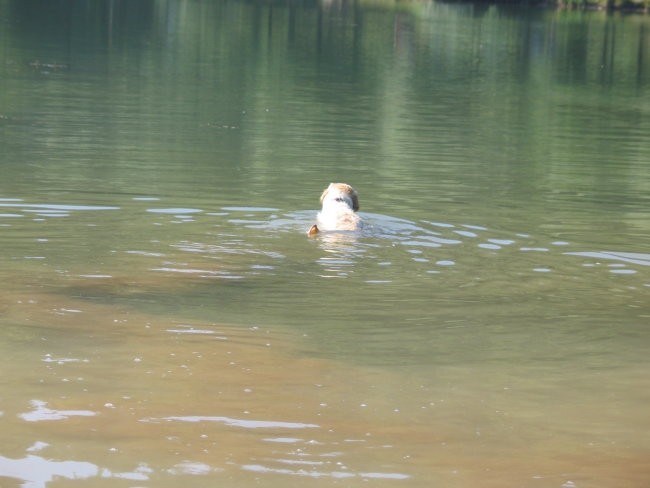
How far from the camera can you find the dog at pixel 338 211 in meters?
13.5

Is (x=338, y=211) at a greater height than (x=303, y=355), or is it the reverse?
(x=338, y=211)

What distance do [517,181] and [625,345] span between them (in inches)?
372

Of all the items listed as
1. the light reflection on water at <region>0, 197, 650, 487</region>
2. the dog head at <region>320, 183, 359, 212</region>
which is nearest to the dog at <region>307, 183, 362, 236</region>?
the dog head at <region>320, 183, 359, 212</region>

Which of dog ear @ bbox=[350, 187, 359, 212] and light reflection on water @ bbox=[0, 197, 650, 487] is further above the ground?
dog ear @ bbox=[350, 187, 359, 212]

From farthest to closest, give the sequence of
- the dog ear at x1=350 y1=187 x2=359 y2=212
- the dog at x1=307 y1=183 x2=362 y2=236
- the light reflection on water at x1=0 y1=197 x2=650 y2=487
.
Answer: the dog ear at x1=350 y1=187 x2=359 y2=212 → the dog at x1=307 y1=183 x2=362 y2=236 → the light reflection on water at x1=0 y1=197 x2=650 y2=487

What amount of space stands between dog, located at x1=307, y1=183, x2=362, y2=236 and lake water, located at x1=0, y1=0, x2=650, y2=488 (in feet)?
0.94

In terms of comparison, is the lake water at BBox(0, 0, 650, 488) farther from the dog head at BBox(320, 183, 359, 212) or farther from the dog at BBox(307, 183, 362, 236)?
the dog head at BBox(320, 183, 359, 212)

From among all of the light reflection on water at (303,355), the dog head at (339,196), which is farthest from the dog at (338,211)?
the light reflection on water at (303,355)

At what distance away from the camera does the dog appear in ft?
44.3

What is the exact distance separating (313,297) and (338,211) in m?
3.23

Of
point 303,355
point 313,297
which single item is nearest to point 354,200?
point 313,297

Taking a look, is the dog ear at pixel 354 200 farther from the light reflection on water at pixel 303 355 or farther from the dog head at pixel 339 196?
the light reflection on water at pixel 303 355

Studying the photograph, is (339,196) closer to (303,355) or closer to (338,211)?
(338,211)

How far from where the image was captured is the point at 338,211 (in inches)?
538
